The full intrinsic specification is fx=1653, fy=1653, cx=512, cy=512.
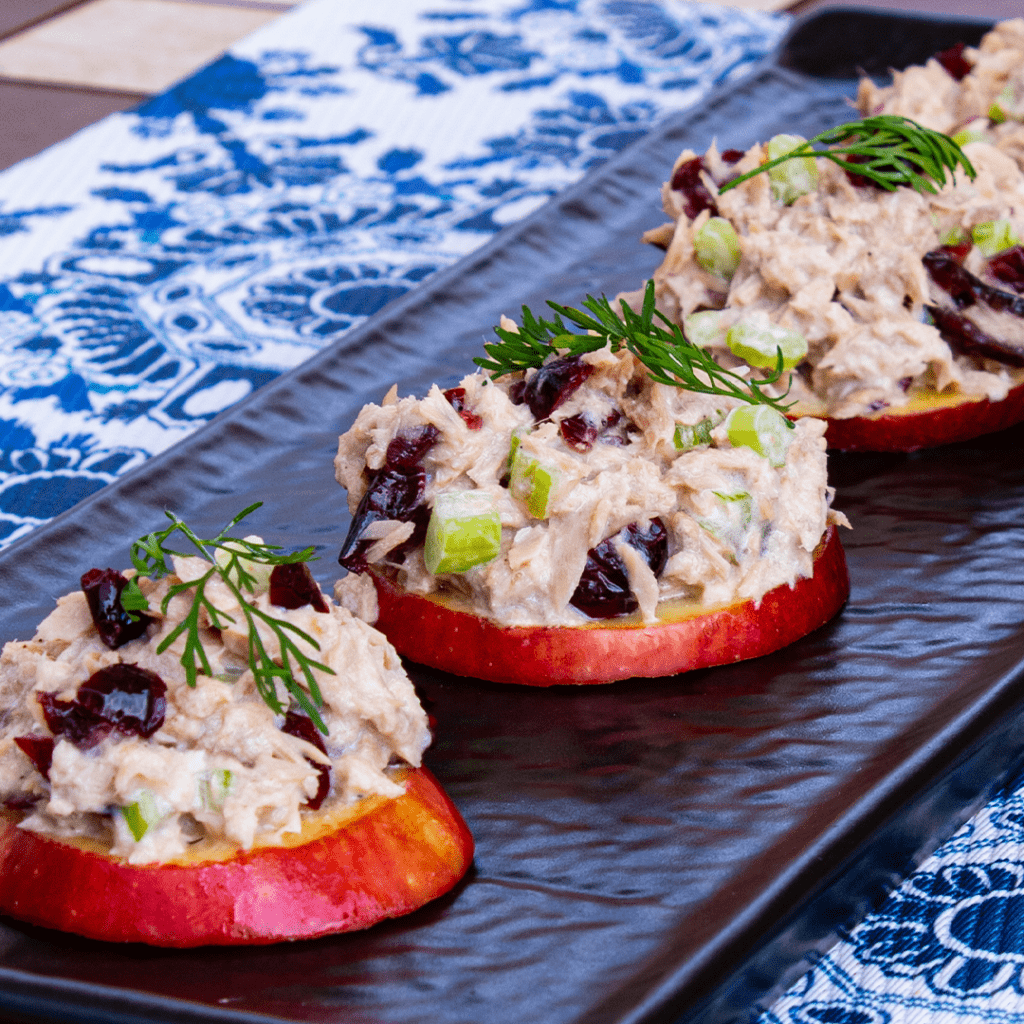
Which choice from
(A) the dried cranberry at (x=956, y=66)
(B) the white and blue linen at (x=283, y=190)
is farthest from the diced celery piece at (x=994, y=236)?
(B) the white and blue linen at (x=283, y=190)

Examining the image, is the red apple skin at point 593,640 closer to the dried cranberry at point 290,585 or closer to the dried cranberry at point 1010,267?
the dried cranberry at point 290,585

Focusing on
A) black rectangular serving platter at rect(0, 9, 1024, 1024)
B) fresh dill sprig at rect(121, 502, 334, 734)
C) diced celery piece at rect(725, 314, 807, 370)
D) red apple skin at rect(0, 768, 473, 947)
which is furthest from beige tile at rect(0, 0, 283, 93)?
red apple skin at rect(0, 768, 473, 947)

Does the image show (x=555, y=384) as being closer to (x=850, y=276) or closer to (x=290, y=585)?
(x=290, y=585)

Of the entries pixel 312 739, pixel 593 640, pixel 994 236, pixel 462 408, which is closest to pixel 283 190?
pixel 994 236

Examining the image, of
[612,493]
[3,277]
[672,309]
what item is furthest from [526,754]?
[3,277]

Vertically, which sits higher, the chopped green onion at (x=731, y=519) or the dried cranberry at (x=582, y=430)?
the dried cranberry at (x=582, y=430)

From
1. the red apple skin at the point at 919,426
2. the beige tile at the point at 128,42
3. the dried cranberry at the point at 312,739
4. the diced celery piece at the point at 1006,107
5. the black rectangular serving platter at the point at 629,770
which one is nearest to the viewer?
the black rectangular serving platter at the point at 629,770
